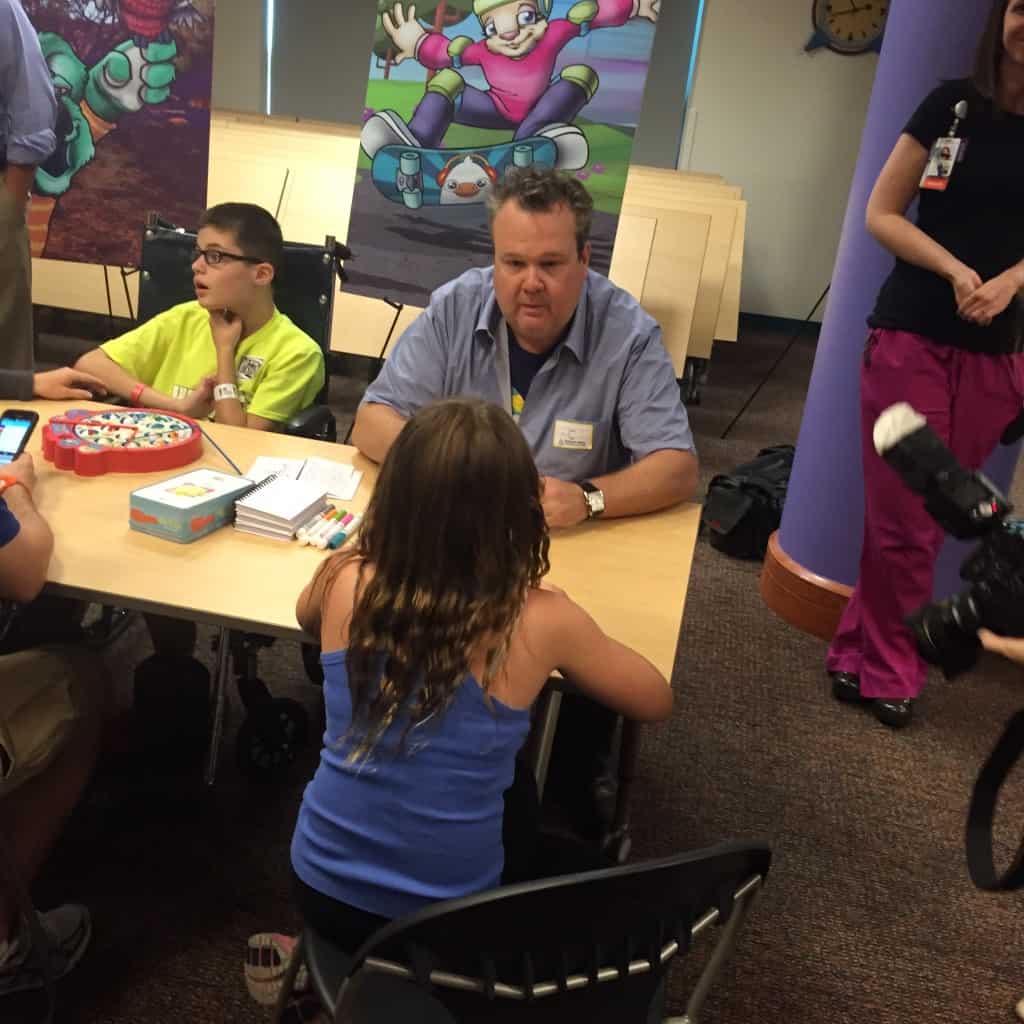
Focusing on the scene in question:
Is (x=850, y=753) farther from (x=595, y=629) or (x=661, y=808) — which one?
(x=595, y=629)

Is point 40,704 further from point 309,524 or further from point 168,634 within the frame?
A: point 168,634

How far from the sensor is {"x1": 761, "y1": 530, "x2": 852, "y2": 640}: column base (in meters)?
2.73

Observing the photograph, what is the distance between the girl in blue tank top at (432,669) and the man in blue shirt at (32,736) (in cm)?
46

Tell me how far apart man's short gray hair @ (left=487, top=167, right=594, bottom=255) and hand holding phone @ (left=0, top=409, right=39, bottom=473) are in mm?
973

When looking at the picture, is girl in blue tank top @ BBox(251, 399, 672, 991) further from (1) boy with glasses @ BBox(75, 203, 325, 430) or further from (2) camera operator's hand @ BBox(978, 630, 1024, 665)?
(1) boy with glasses @ BBox(75, 203, 325, 430)

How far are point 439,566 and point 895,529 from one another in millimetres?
1635

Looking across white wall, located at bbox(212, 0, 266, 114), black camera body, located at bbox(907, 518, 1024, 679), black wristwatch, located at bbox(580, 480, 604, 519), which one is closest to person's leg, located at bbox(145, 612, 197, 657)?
black wristwatch, located at bbox(580, 480, 604, 519)

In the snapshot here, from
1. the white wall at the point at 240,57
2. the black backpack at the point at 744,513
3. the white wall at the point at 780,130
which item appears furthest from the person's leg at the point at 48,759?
the white wall at the point at 780,130

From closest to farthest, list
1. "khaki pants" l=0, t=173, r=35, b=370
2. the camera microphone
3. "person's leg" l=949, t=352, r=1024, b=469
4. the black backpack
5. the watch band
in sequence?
the camera microphone, the watch band, "person's leg" l=949, t=352, r=1024, b=469, "khaki pants" l=0, t=173, r=35, b=370, the black backpack

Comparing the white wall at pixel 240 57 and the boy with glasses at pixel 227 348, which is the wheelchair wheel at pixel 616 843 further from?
the white wall at pixel 240 57

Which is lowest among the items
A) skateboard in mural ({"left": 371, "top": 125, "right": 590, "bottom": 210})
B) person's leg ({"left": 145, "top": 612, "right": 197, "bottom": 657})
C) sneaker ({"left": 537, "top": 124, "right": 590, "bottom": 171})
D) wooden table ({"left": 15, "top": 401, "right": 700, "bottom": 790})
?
person's leg ({"left": 145, "top": 612, "right": 197, "bottom": 657})

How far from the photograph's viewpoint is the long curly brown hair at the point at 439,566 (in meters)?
0.96

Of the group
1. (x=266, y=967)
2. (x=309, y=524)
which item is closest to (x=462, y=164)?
(x=309, y=524)

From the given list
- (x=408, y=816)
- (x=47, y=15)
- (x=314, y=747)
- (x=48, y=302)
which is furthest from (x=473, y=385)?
(x=48, y=302)
